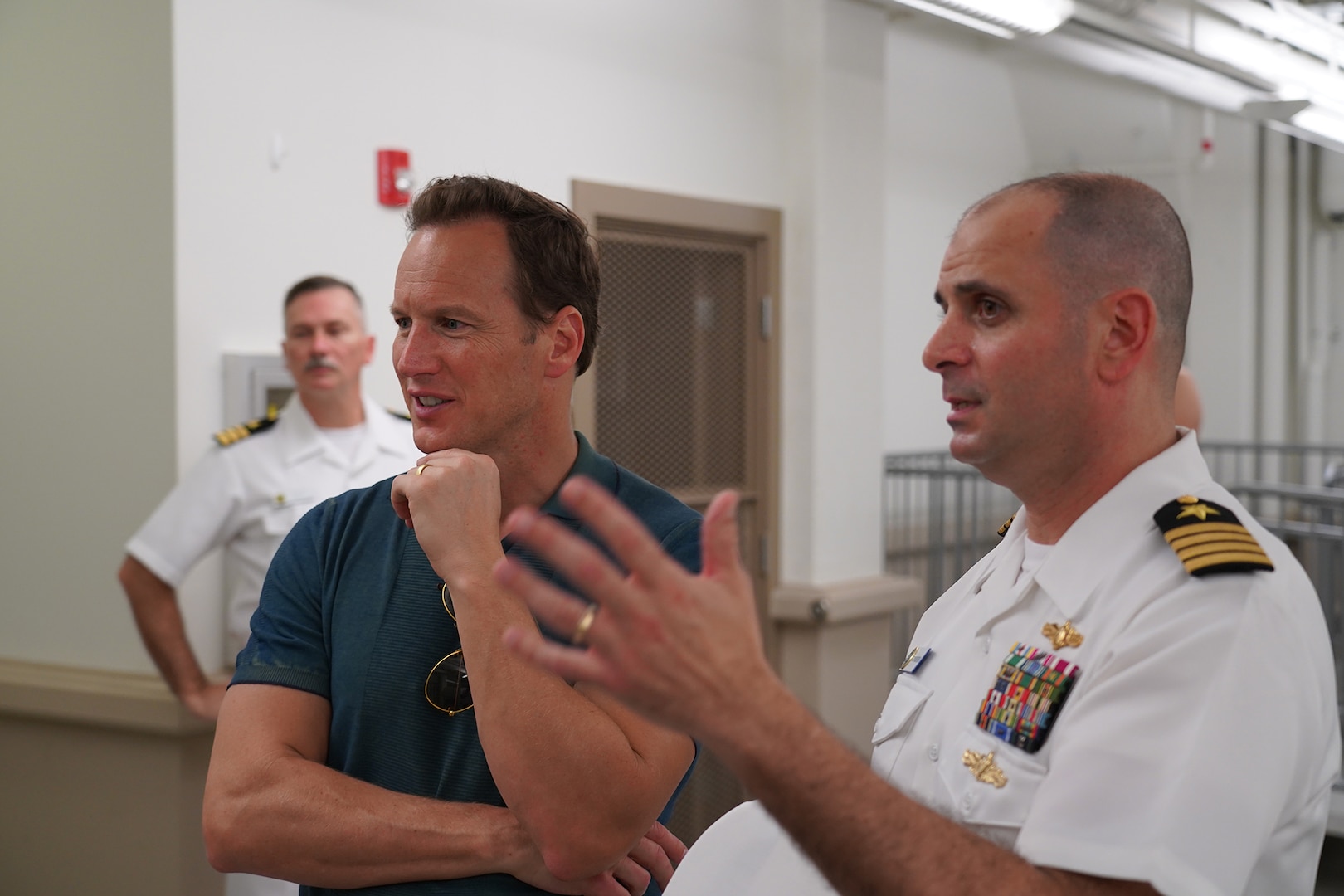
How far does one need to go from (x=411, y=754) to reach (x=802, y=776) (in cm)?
68

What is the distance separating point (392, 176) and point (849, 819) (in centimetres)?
273

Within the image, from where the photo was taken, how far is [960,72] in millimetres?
6270

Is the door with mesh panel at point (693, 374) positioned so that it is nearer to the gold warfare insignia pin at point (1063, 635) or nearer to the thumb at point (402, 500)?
the thumb at point (402, 500)

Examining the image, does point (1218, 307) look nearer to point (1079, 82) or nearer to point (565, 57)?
point (1079, 82)

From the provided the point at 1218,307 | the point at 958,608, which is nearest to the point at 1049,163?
the point at 1218,307

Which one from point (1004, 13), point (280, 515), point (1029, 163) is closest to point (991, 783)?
point (280, 515)

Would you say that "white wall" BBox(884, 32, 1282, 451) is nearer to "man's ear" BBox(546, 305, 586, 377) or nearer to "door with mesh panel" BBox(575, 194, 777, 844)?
"door with mesh panel" BBox(575, 194, 777, 844)

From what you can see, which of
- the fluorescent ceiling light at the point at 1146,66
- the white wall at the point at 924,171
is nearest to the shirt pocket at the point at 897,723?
the fluorescent ceiling light at the point at 1146,66

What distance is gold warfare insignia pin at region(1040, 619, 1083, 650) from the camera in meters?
1.17

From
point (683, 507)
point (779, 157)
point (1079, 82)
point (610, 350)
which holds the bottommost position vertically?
point (683, 507)

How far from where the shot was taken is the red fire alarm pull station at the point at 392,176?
10.7 feet

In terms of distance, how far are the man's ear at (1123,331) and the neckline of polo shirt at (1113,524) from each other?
0.11m

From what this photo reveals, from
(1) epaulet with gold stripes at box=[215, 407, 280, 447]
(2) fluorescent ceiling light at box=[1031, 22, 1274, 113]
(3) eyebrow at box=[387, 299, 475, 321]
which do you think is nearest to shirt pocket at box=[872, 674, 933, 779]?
(3) eyebrow at box=[387, 299, 475, 321]

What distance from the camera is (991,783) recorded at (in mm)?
1152
